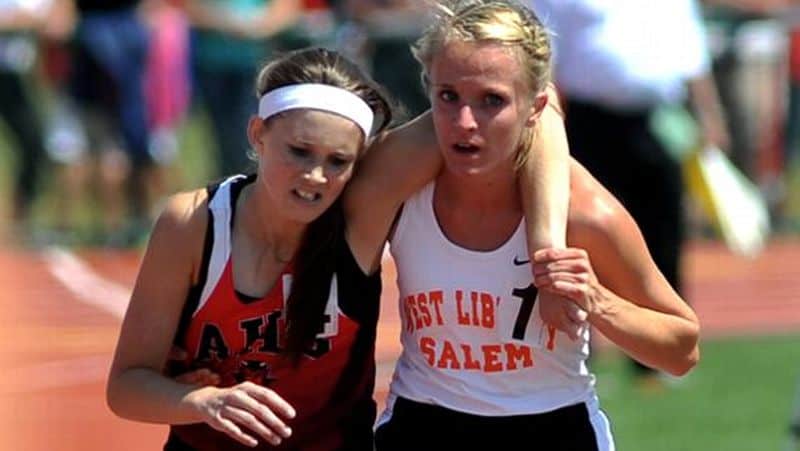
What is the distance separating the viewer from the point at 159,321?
15.9ft

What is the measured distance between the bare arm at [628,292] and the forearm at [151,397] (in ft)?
2.93

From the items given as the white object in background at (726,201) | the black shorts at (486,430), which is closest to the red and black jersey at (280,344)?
Answer: the black shorts at (486,430)

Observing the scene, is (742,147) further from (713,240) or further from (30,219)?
(30,219)

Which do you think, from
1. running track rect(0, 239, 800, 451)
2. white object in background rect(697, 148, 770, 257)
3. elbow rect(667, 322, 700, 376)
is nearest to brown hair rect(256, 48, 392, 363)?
elbow rect(667, 322, 700, 376)

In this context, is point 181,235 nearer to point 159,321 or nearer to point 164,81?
point 159,321

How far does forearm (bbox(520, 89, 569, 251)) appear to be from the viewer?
15.6 ft

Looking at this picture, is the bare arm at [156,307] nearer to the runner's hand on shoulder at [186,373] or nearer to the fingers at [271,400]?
the runner's hand on shoulder at [186,373]

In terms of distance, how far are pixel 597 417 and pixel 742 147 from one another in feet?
37.5

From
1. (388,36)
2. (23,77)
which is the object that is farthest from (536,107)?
(23,77)

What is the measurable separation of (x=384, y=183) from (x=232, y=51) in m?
9.61

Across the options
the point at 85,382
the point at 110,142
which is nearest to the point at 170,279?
the point at 85,382

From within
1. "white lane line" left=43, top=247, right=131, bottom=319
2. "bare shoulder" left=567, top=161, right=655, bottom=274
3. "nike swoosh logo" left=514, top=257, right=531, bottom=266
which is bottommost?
"white lane line" left=43, top=247, right=131, bottom=319

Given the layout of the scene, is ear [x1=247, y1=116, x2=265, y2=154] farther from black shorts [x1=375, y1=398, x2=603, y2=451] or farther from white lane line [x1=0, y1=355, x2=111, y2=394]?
white lane line [x1=0, y1=355, x2=111, y2=394]

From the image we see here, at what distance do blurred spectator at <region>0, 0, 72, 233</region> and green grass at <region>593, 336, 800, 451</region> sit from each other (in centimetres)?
546
